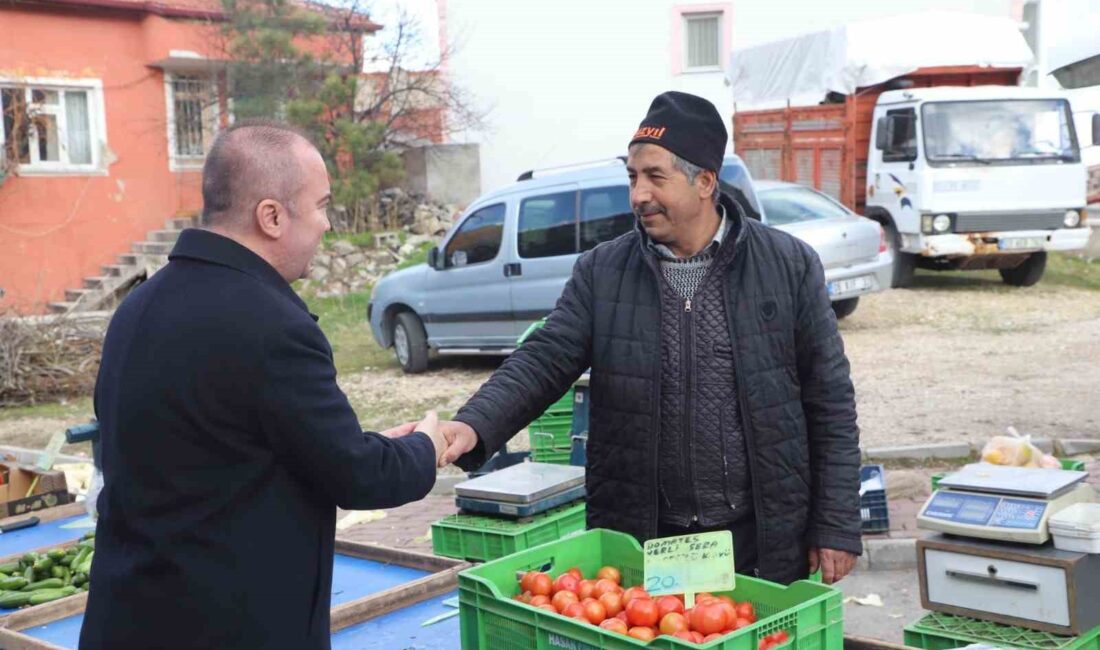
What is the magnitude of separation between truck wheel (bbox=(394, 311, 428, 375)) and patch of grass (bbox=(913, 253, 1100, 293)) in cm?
817

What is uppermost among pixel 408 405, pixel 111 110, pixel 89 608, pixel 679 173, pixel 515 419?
pixel 111 110

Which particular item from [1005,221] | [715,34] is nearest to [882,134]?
[1005,221]

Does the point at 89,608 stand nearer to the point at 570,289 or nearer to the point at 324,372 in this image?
the point at 324,372

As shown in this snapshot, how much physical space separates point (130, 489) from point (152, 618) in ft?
0.88

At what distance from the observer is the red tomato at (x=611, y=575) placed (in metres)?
3.14

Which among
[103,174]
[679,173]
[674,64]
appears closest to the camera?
[679,173]

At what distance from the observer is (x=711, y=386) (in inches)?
127

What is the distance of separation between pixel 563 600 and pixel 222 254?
→ 1.21m

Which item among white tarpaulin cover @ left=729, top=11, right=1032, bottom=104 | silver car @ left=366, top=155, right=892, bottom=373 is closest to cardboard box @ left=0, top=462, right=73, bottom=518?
silver car @ left=366, top=155, right=892, bottom=373

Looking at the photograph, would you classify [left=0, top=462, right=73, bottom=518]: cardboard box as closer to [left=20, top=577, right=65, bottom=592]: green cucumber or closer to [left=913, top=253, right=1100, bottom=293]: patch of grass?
[left=20, top=577, right=65, bottom=592]: green cucumber

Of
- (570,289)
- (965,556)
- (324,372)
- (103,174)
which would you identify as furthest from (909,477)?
(103,174)

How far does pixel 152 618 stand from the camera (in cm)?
234

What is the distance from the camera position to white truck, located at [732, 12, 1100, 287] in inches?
616

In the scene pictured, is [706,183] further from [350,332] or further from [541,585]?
[350,332]
